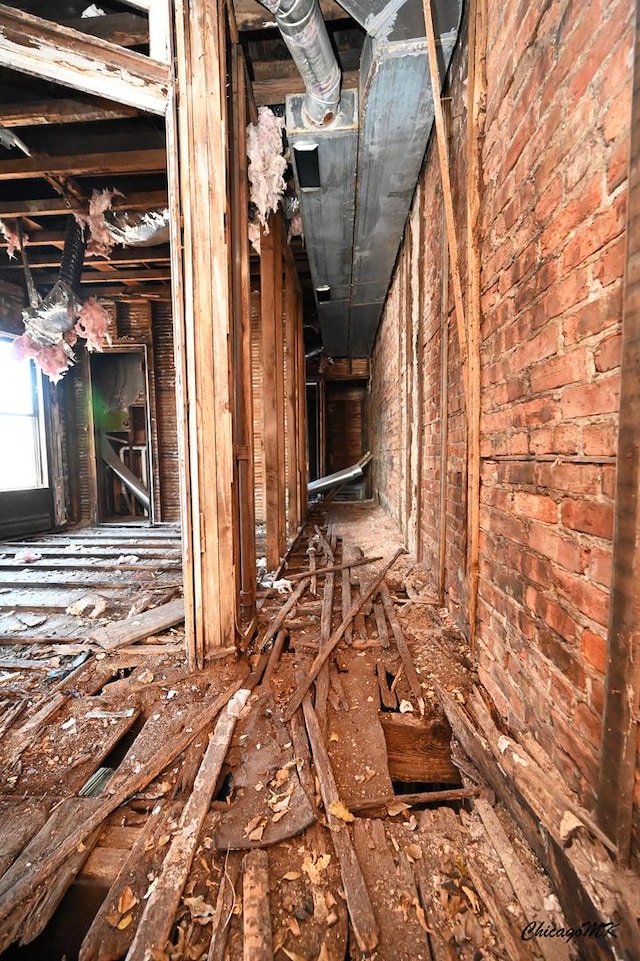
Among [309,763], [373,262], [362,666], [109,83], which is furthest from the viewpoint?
[373,262]

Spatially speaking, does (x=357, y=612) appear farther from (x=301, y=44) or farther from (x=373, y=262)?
(x=373, y=262)

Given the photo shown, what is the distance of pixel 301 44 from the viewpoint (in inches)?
68.6

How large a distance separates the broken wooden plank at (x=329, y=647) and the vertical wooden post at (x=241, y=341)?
0.60 meters

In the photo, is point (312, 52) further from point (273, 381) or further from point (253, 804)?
point (253, 804)

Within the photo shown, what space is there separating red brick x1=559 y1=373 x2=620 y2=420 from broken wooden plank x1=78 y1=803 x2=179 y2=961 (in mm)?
1640

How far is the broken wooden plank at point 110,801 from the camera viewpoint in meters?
0.92

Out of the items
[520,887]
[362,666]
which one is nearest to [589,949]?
[520,887]

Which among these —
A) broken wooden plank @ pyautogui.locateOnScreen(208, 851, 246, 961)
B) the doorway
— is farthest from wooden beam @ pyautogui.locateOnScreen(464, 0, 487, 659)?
the doorway

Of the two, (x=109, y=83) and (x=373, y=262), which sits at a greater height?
(x=373, y=262)

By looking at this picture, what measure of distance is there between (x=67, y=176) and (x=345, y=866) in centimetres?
500

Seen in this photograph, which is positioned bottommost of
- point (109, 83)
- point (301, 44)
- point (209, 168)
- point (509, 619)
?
point (509, 619)

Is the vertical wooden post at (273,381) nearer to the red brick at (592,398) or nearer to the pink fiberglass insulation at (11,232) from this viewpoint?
the red brick at (592,398)

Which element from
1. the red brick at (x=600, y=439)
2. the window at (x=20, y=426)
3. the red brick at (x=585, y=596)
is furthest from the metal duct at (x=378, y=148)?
the window at (x=20, y=426)

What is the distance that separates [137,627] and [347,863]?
1791mm
